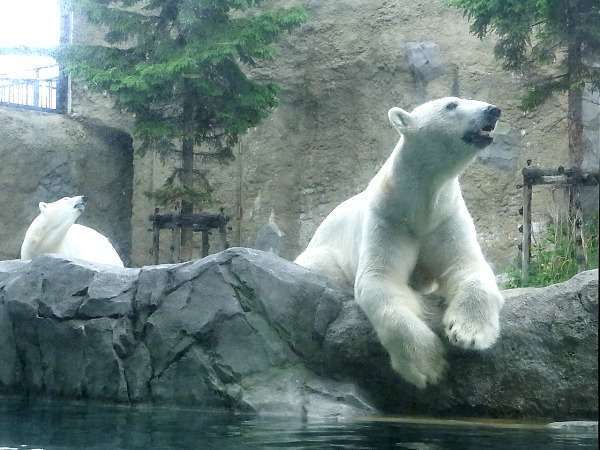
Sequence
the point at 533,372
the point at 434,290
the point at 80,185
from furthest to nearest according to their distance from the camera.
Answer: the point at 80,185 < the point at 434,290 < the point at 533,372

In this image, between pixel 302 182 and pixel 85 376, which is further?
pixel 302 182

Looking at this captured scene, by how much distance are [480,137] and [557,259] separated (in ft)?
16.8

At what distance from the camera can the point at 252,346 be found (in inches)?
188

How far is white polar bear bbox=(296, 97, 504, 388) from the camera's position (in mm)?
4125

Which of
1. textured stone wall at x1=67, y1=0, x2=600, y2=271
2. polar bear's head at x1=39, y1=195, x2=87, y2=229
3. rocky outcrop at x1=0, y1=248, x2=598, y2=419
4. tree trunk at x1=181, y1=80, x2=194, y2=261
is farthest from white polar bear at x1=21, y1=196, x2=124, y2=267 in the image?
textured stone wall at x1=67, y1=0, x2=600, y2=271

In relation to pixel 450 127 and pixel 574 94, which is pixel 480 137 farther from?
pixel 574 94

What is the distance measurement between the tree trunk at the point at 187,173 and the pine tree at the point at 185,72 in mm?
12

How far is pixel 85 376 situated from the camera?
16.7 feet

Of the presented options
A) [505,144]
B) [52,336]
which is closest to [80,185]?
[505,144]

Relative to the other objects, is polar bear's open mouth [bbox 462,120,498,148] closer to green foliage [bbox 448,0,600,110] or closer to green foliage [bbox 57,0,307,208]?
green foliage [bbox 448,0,600,110]

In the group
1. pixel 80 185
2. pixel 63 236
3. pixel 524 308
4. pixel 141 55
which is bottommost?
pixel 524 308

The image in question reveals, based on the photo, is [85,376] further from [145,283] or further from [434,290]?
[434,290]

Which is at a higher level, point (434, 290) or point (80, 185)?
point (80, 185)

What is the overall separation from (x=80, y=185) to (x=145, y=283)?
7.48 m
